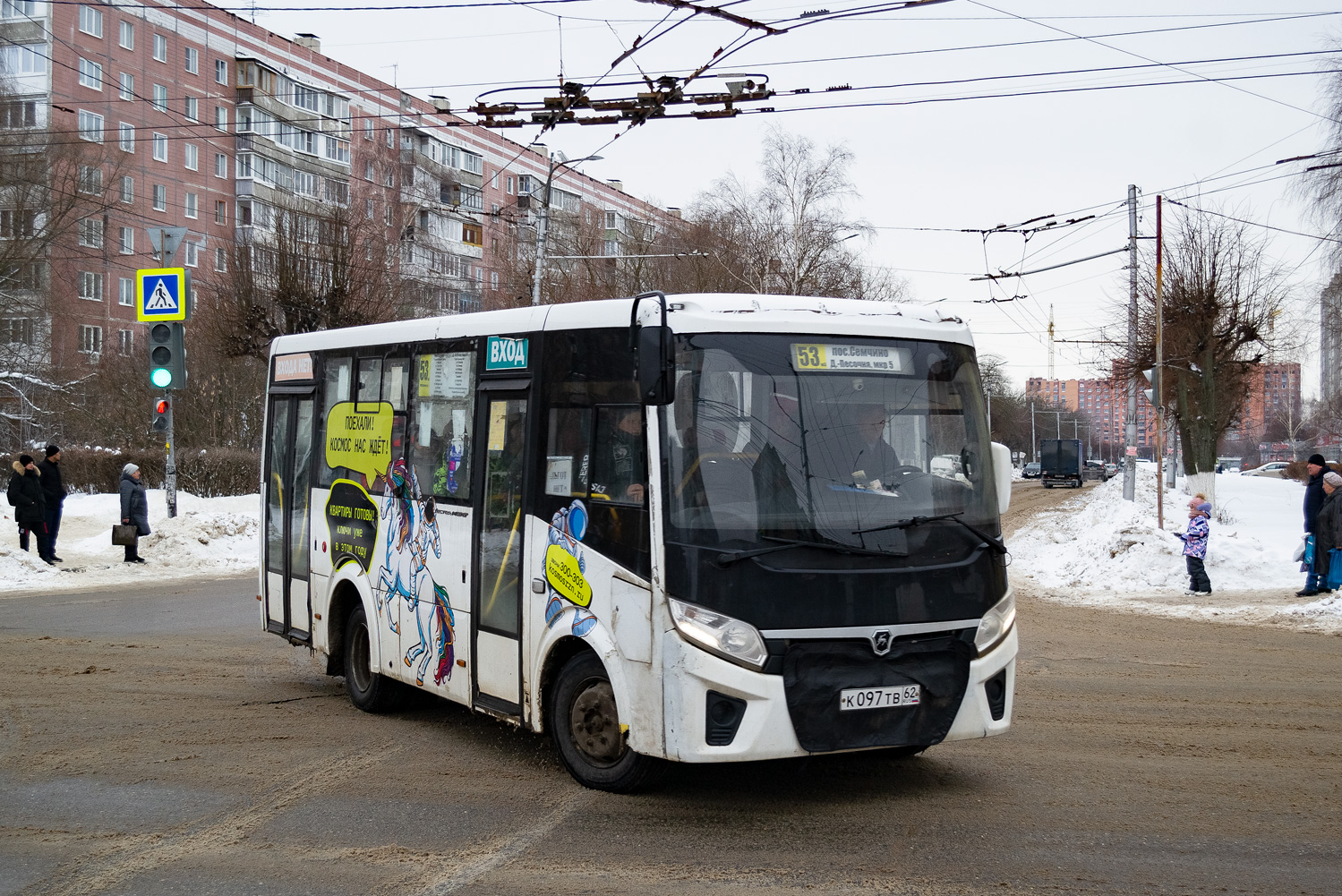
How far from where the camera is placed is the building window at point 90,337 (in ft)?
175

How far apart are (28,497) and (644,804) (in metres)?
16.6

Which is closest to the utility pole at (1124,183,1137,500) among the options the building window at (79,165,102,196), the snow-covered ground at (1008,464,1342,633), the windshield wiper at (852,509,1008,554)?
the snow-covered ground at (1008,464,1342,633)

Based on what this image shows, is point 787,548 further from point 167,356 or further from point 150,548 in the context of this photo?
point 150,548

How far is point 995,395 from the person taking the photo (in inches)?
3861

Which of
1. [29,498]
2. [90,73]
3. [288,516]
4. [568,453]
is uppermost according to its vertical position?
[90,73]

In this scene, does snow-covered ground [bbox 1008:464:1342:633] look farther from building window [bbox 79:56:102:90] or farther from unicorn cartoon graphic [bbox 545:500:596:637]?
building window [bbox 79:56:102:90]

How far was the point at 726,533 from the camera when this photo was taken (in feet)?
20.3

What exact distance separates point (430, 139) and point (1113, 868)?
6173 centimetres

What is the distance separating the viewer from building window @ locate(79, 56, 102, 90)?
5386 cm

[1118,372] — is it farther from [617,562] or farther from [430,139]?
[617,562]

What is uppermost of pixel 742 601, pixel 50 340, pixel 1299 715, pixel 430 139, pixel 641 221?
pixel 430 139

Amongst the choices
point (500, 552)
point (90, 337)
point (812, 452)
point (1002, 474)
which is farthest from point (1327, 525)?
point (90, 337)

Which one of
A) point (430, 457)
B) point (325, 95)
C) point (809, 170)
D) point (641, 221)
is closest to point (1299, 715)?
point (430, 457)

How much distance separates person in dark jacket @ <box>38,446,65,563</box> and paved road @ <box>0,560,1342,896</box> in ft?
36.9
